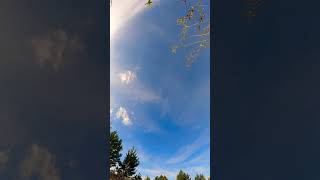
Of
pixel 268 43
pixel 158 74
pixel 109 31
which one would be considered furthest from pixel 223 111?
pixel 158 74

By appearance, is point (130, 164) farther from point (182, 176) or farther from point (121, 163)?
point (182, 176)

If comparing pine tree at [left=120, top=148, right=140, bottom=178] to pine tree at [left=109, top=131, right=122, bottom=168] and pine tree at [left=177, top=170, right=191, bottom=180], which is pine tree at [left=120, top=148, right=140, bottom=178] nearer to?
pine tree at [left=109, top=131, right=122, bottom=168]

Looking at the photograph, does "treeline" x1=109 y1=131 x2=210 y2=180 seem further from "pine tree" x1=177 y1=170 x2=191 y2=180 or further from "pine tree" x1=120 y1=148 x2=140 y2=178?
"pine tree" x1=177 y1=170 x2=191 y2=180

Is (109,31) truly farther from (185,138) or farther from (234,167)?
(185,138)

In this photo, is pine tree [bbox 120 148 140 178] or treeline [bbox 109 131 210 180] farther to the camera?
pine tree [bbox 120 148 140 178]

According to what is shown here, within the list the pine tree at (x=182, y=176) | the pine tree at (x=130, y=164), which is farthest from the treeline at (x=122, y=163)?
the pine tree at (x=182, y=176)

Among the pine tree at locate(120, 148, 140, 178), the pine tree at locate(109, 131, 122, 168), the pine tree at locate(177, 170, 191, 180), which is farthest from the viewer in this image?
the pine tree at locate(177, 170, 191, 180)

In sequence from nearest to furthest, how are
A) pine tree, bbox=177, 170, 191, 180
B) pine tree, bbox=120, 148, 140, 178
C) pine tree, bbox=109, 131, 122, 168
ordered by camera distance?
1. pine tree, bbox=109, 131, 122, 168
2. pine tree, bbox=120, 148, 140, 178
3. pine tree, bbox=177, 170, 191, 180

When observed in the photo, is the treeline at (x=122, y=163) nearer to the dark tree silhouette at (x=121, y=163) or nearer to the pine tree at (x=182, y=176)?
→ the dark tree silhouette at (x=121, y=163)

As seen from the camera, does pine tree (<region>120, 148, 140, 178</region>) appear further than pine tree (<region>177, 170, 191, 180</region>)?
No

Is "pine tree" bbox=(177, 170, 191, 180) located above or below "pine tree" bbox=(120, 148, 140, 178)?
below

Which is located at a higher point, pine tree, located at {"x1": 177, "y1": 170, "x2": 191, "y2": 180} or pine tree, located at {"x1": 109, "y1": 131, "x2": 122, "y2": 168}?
pine tree, located at {"x1": 109, "y1": 131, "x2": 122, "y2": 168}

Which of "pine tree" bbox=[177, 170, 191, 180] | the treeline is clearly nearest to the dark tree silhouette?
the treeline

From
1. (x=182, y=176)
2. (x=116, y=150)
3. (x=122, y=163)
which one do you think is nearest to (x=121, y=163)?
(x=122, y=163)
